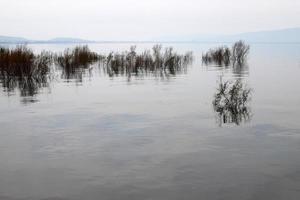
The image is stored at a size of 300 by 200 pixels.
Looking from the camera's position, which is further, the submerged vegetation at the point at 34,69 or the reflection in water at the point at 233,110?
the submerged vegetation at the point at 34,69

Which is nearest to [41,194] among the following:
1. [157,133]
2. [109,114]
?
[157,133]

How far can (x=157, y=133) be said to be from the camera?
1080cm

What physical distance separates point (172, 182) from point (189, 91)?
43.8ft

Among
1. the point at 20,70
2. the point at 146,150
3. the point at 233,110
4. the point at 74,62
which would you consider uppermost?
the point at 74,62

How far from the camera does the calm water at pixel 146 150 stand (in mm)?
6723

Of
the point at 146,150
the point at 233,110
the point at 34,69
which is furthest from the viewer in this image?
the point at 34,69

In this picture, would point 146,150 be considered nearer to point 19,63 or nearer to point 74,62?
point 19,63

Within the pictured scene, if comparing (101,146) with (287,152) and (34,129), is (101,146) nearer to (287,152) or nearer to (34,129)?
(34,129)

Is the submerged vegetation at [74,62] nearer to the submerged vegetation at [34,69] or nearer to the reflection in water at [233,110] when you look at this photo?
the submerged vegetation at [34,69]

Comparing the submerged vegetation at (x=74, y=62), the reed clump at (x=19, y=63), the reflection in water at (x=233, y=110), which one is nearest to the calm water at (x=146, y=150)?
the reflection in water at (x=233, y=110)

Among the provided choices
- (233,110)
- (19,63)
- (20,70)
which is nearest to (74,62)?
(20,70)

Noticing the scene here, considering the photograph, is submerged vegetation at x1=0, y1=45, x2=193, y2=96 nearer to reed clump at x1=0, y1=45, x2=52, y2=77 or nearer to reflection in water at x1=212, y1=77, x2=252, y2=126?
reed clump at x1=0, y1=45, x2=52, y2=77

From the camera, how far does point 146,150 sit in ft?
29.8

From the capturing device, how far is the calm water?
6.72m
